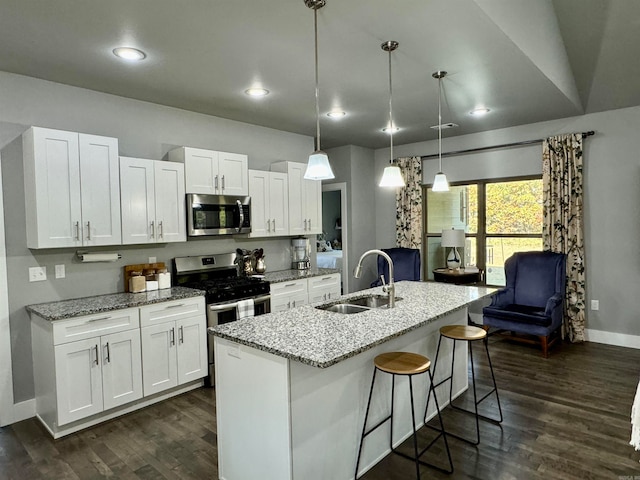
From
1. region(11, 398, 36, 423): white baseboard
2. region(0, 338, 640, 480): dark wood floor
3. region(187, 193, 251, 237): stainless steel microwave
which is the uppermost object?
region(187, 193, 251, 237): stainless steel microwave

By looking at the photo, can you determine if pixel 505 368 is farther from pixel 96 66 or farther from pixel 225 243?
pixel 96 66

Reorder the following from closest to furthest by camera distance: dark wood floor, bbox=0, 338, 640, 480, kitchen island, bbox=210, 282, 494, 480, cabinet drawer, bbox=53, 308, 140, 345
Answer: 1. kitchen island, bbox=210, 282, 494, 480
2. dark wood floor, bbox=0, 338, 640, 480
3. cabinet drawer, bbox=53, 308, 140, 345

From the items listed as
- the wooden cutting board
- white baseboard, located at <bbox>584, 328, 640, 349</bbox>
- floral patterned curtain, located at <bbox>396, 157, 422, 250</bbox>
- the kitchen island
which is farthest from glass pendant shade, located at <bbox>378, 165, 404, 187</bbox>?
white baseboard, located at <bbox>584, 328, 640, 349</bbox>

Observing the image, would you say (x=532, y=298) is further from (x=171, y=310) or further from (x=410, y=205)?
(x=171, y=310)

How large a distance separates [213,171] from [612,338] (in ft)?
16.0

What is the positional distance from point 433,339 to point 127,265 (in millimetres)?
2758

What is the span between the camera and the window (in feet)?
17.0

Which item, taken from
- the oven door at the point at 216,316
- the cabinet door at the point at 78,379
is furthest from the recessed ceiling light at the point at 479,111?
the cabinet door at the point at 78,379

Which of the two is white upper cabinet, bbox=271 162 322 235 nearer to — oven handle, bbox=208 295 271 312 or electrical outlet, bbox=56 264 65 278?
oven handle, bbox=208 295 271 312

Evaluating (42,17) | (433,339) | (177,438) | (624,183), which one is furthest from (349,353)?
(624,183)

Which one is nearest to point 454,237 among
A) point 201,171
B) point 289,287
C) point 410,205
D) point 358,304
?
point 410,205

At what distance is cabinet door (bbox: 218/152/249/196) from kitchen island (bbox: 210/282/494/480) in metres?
2.00

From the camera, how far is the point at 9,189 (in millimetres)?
3090

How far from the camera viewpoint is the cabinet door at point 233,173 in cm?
409
